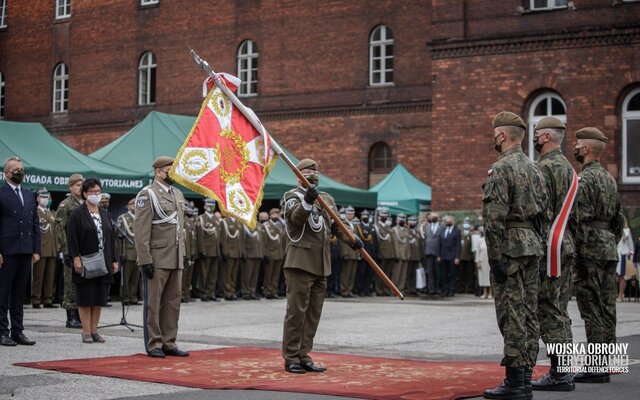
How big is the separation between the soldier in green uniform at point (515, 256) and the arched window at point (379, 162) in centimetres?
2678

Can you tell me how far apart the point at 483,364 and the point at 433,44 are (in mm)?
19940

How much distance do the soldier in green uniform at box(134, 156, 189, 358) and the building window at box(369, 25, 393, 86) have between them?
23963 millimetres

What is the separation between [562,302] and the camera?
9.15 meters

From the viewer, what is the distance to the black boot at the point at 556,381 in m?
8.92

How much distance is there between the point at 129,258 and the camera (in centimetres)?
2091

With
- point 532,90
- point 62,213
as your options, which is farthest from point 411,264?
point 62,213

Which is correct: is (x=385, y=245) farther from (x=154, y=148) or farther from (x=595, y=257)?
(x=595, y=257)

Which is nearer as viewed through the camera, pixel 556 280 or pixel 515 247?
pixel 515 247

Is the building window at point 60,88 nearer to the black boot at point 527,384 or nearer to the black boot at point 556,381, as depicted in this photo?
the black boot at point 556,381

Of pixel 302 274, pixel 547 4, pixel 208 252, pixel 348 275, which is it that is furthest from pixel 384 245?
pixel 302 274

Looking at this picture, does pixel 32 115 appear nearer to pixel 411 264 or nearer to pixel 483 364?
pixel 411 264

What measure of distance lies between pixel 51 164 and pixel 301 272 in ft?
42.0

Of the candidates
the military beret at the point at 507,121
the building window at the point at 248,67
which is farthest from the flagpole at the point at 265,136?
the building window at the point at 248,67

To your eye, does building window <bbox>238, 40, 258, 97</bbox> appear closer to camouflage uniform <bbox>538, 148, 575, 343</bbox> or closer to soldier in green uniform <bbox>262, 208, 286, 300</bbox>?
soldier in green uniform <bbox>262, 208, 286, 300</bbox>
